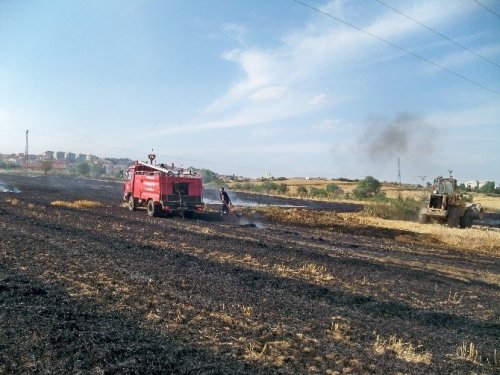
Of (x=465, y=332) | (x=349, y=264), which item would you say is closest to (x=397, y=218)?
(x=349, y=264)

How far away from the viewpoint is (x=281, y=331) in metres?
6.25

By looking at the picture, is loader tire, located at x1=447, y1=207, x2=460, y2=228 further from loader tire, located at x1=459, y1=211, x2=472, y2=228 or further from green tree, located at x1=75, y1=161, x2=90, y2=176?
green tree, located at x1=75, y1=161, x2=90, y2=176

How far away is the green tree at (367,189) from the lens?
60.7 m

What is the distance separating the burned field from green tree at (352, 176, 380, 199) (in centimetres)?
4720

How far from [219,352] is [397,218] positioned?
28973 mm

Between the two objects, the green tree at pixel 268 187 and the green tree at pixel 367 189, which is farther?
the green tree at pixel 268 187

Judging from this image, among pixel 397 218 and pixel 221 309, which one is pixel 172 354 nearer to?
pixel 221 309

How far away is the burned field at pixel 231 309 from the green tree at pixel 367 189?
47.2 metres

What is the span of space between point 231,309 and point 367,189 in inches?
2270

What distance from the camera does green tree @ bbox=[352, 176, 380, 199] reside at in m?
60.7

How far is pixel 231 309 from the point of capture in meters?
7.16

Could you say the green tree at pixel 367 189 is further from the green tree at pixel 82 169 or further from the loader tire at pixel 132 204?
the green tree at pixel 82 169

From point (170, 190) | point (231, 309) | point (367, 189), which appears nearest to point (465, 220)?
point (170, 190)

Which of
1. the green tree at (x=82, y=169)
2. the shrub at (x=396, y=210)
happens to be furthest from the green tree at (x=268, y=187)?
the green tree at (x=82, y=169)
